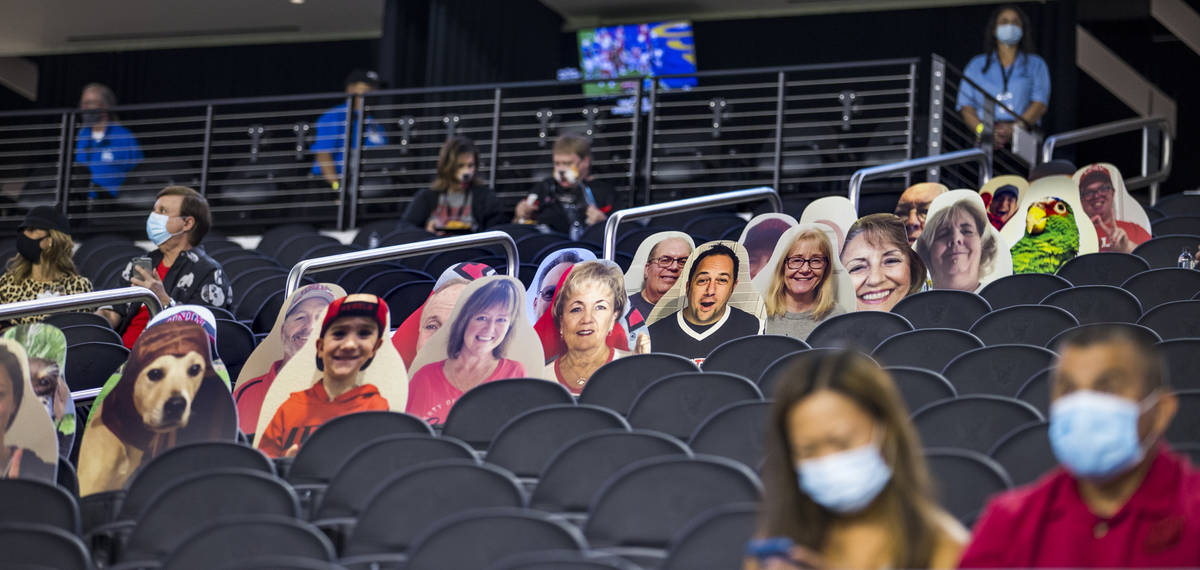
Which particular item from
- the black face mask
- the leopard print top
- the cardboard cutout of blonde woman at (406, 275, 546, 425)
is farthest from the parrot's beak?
the black face mask

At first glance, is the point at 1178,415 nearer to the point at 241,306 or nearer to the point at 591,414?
the point at 591,414

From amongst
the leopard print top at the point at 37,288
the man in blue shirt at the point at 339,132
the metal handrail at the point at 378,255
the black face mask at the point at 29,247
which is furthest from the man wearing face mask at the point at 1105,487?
the man in blue shirt at the point at 339,132

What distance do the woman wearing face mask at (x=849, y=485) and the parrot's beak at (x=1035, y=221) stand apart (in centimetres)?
380

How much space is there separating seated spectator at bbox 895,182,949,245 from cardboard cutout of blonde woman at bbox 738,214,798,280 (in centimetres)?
76

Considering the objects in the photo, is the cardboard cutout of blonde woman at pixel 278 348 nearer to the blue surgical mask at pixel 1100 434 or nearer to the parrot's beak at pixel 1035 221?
the blue surgical mask at pixel 1100 434

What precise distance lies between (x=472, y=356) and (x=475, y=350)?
2 cm

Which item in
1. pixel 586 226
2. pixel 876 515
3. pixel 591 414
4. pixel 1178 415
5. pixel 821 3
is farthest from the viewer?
pixel 821 3

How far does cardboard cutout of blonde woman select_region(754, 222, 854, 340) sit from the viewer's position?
4.83m

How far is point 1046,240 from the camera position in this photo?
19.0ft

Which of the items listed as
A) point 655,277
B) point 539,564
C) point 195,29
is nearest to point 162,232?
point 655,277

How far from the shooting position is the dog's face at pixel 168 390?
416cm

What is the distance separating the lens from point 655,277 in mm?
5074

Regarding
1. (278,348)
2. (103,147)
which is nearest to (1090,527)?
(278,348)

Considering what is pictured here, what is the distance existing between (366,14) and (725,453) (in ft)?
36.1
